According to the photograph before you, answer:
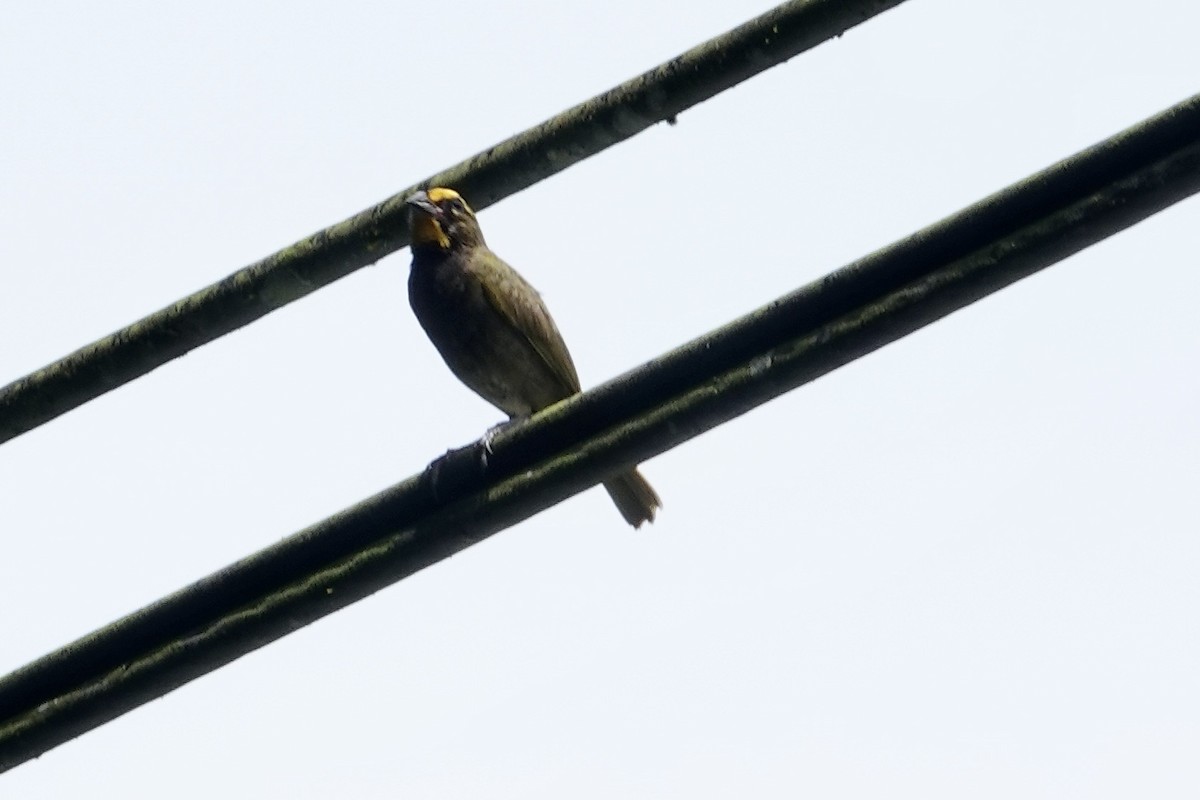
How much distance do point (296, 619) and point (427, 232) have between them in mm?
4226

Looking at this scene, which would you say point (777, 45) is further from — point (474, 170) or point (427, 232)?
point (427, 232)

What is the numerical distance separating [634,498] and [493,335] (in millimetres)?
999

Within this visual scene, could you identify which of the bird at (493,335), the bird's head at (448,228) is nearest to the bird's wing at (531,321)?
the bird at (493,335)

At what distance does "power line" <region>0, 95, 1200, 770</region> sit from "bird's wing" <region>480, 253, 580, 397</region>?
13.8ft

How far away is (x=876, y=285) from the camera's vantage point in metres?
3.53

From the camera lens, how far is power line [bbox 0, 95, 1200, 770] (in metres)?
3.46

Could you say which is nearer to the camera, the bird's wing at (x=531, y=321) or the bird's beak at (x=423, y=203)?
the bird's beak at (x=423, y=203)

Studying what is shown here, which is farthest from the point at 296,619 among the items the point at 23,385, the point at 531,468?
the point at 23,385

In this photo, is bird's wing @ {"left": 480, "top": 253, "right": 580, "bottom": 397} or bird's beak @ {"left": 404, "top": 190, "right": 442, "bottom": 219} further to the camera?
bird's wing @ {"left": 480, "top": 253, "right": 580, "bottom": 397}

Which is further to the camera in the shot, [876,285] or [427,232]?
[427,232]

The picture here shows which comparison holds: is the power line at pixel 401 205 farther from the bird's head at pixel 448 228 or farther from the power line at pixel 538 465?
the bird's head at pixel 448 228

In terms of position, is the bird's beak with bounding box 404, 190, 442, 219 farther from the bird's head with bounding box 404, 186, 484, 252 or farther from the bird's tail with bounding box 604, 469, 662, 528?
the bird's tail with bounding box 604, 469, 662, 528

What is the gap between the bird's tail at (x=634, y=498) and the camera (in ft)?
26.3

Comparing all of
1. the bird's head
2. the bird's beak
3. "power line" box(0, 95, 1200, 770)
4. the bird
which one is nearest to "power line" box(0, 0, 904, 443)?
the bird's beak
